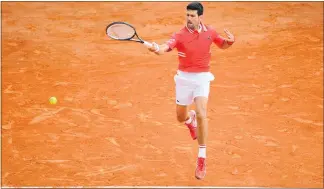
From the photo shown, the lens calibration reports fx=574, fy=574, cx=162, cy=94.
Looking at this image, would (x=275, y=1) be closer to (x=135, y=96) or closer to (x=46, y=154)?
(x=135, y=96)

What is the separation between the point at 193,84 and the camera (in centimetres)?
797

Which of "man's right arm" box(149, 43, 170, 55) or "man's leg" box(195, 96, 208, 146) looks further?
"man's leg" box(195, 96, 208, 146)

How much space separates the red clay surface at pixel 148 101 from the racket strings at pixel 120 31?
3007mm

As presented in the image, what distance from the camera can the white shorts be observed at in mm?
7906

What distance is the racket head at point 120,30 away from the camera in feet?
25.8

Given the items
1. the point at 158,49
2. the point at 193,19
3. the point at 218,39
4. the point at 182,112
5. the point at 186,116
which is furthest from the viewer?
the point at 186,116

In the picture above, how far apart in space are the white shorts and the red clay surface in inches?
89.9

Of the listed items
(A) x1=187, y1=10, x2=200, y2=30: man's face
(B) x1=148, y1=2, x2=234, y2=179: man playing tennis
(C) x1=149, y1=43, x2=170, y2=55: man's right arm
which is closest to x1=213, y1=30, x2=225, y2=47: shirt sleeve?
(B) x1=148, y1=2, x2=234, y2=179: man playing tennis

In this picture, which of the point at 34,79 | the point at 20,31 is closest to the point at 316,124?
the point at 34,79

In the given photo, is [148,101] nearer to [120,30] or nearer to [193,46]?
[120,30]

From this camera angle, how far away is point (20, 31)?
15438 millimetres

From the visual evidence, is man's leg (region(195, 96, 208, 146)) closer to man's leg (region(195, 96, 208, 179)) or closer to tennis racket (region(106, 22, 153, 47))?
man's leg (region(195, 96, 208, 179))

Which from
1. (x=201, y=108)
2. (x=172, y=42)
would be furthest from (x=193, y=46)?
(x=201, y=108)

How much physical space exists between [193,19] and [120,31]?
1108 mm
